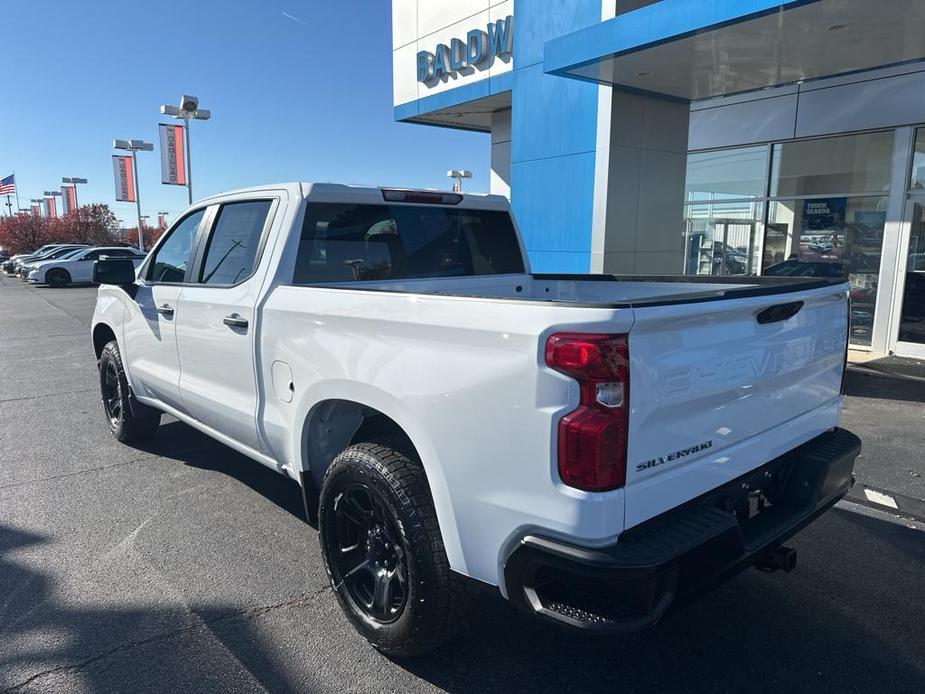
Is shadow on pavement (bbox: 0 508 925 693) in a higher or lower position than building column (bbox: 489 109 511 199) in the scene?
lower

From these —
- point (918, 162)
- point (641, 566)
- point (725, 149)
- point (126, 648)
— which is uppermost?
point (725, 149)

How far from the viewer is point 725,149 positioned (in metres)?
11.2

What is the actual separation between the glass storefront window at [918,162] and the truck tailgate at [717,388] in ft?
26.2

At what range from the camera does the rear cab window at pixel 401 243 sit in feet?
11.7

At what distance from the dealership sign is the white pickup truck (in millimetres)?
9604

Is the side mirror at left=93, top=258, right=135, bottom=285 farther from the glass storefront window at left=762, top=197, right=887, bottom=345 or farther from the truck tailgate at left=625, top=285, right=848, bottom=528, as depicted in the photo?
the glass storefront window at left=762, top=197, right=887, bottom=345

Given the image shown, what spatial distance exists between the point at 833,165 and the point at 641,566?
1006 cm

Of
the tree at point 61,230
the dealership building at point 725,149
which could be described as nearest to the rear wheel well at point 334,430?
the dealership building at point 725,149

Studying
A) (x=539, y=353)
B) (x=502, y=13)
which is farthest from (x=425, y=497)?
(x=502, y=13)

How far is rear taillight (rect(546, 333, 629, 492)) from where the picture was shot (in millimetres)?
2000

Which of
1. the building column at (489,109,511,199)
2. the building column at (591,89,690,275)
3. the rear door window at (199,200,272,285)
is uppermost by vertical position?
the building column at (489,109,511,199)

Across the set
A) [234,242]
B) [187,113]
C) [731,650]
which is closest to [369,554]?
[731,650]

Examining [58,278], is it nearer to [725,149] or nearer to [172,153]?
[172,153]

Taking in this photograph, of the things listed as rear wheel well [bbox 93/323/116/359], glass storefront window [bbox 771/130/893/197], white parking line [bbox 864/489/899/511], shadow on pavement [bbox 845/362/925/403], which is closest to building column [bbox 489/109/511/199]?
glass storefront window [bbox 771/130/893/197]
